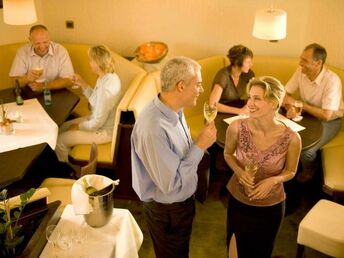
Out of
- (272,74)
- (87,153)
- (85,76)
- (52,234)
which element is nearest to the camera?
(52,234)

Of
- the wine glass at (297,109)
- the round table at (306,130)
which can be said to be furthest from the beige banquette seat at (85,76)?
the wine glass at (297,109)

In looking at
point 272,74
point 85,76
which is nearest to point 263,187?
point 272,74

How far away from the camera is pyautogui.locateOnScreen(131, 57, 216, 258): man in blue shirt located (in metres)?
1.94

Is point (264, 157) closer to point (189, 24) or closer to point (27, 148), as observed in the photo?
point (27, 148)

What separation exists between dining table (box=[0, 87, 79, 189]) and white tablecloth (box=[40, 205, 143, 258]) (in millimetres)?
569

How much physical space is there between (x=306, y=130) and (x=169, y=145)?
1403 mm

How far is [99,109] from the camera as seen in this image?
336 cm

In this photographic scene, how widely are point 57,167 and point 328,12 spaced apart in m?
2.86

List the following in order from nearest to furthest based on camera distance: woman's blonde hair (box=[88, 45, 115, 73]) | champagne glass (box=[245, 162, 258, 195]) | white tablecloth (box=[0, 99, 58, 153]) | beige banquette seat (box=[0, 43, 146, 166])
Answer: champagne glass (box=[245, 162, 258, 195])
white tablecloth (box=[0, 99, 58, 153])
woman's blonde hair (box=[88, 45, 115, 73])
beige banquette seat (box=[0, 43, 146, 166])

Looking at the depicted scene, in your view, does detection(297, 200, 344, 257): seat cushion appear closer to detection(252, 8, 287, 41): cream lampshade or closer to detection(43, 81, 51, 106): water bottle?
detection(252, 8, 287, 41): cream lampshade

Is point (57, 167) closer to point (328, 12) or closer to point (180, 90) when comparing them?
point (180, 90)

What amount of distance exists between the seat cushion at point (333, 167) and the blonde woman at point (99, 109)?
5.74ft

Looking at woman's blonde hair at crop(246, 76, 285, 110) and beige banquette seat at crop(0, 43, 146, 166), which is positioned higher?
woman's blonde hair at crop(246, 76, 285, 110)

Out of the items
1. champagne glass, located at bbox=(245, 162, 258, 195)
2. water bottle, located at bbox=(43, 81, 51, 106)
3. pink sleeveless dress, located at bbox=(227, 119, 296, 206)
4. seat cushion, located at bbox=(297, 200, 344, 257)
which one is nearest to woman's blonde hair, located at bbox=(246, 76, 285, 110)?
pink sleeveless dress, located at bbox=(227, 119, 296, 206)
